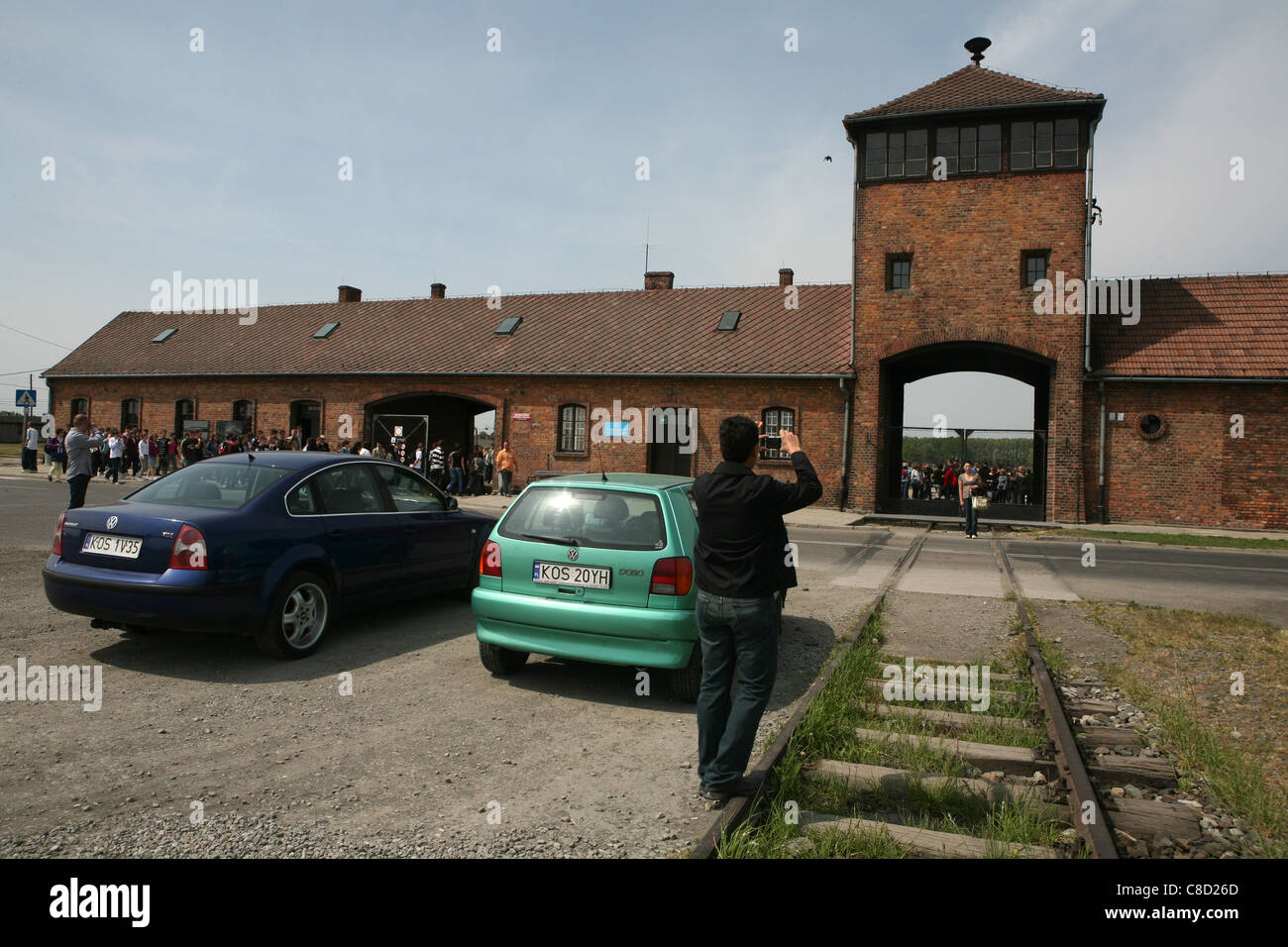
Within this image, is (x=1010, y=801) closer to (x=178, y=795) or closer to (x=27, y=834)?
(x=178, y=795)

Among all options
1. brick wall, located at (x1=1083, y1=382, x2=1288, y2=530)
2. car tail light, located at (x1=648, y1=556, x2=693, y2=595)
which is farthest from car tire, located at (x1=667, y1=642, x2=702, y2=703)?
brick wall, located at (x1=1083, y1=382, x2=1288, y2=530)

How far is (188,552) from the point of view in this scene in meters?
5.37

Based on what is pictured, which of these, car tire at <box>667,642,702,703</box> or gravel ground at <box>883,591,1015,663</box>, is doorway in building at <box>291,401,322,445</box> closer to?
gravel ground at <box>883,591,1015,663</box>

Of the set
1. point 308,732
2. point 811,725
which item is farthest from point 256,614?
point 811,725

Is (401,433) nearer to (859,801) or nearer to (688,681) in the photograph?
(688,681)

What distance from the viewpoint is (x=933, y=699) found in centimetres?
550

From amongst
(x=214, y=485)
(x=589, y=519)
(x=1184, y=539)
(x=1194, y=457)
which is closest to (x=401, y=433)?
(x=214, y=485)

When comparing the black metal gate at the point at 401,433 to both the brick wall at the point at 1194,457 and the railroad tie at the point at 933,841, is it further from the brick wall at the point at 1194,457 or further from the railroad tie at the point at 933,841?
the railroad tie at the point at 933,841

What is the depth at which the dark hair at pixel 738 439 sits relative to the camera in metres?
3.87

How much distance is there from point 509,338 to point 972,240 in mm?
15674

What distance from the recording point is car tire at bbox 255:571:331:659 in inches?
226

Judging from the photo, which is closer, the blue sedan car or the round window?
the blue sedan car

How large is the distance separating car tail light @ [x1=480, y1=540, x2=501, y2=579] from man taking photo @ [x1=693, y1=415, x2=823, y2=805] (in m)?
2.13
